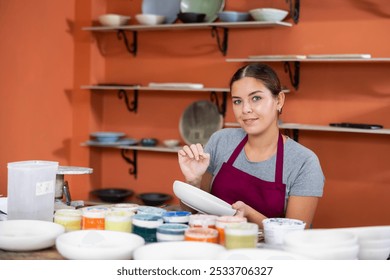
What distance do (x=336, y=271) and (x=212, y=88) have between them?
291cm

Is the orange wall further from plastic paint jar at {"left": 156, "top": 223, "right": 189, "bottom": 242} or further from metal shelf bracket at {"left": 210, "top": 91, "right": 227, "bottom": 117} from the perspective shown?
plastic paint jar at {"left": 156, "top": 223, "right": 189, "bottom": 242}

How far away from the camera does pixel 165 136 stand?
472 cm

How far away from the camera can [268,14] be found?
3.99 m

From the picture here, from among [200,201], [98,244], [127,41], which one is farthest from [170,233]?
[127,41]

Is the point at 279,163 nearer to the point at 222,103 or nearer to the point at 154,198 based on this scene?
the point at 222,103

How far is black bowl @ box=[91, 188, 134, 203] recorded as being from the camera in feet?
15.3

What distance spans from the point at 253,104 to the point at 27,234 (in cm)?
111

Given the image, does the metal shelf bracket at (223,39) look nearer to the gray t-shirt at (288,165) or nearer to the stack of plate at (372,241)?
the gray t-shirt at (288,165)

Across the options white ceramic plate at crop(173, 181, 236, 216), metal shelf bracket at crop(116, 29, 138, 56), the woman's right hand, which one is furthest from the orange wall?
white ceramic plate at crop(173, 181, 236, 216)

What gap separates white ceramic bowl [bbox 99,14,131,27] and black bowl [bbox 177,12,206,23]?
51 centimetres

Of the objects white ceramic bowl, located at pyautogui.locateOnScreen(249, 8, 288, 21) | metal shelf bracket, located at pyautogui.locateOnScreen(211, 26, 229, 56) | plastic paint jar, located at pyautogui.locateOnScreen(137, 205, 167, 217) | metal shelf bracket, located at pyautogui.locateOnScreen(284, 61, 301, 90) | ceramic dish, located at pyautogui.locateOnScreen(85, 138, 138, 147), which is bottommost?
plastic paint jar, located at pyautogui.locateOnScreen(137, 205, 167, 217)

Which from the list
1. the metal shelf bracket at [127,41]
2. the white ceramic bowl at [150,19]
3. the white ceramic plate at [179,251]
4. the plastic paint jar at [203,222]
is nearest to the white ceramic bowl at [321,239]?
the white ceramic plate at [179,251]

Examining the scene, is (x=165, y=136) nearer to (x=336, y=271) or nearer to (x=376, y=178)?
(x=376, y=178)

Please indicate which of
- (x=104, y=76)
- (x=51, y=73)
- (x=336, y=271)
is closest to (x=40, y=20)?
(x=51, y=73)
